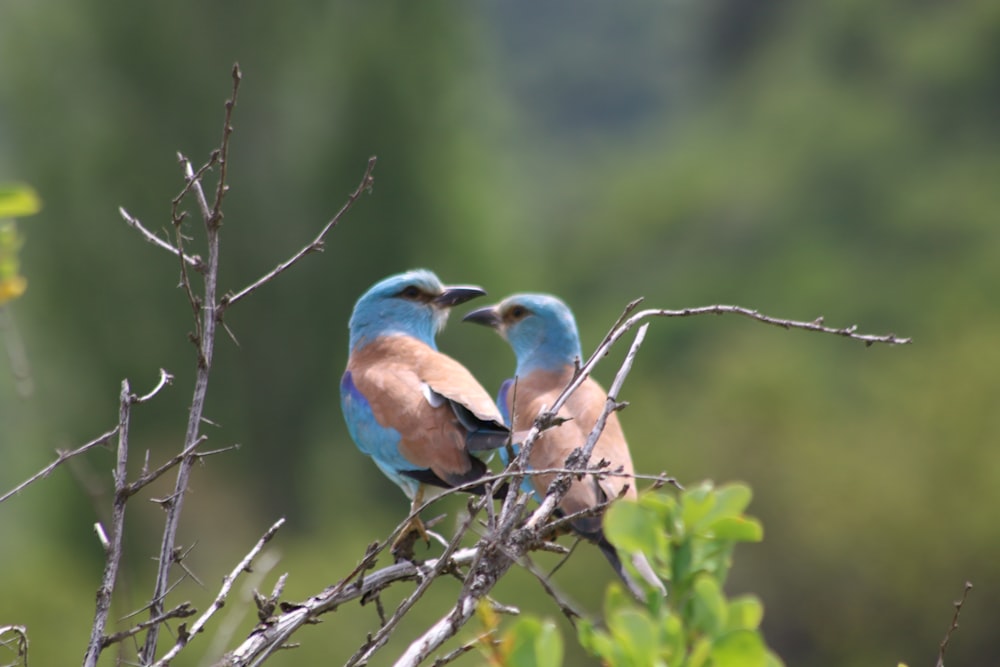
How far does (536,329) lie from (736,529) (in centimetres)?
314

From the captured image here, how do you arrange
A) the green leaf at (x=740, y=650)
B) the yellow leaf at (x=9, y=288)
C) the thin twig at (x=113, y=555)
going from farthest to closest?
the thin twig at (x=113, y=555) → the yellow leaf at (x=9, y=288) → the green leaf at (x=740, y=650)

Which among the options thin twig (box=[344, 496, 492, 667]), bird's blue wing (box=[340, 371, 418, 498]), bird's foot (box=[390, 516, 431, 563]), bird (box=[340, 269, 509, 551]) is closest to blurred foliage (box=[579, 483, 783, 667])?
thin twig (box=[344, 496, 492, 667])

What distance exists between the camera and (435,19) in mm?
22516

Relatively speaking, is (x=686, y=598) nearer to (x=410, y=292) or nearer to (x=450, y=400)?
(x=450, y=400)

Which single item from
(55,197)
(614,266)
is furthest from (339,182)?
(614,266)

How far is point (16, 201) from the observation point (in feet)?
6.31

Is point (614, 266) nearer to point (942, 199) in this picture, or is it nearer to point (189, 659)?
point (942, 199)

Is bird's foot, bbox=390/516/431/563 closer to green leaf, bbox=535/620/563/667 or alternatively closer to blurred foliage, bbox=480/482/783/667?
blurred foliage, bbox=480/482/783/667

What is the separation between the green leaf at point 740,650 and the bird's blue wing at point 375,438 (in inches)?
86.3

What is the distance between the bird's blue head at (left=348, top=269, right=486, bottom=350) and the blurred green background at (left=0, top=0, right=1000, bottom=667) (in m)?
7.60

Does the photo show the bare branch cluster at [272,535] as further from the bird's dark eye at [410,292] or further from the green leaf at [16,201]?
the bird's dark eye at [410,292]

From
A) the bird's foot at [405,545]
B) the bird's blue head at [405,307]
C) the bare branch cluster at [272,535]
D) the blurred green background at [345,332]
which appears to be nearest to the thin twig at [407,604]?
the bare branch cluster at [272,535]

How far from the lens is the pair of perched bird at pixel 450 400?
12.4ft

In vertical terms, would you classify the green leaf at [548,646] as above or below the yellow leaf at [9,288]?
below
